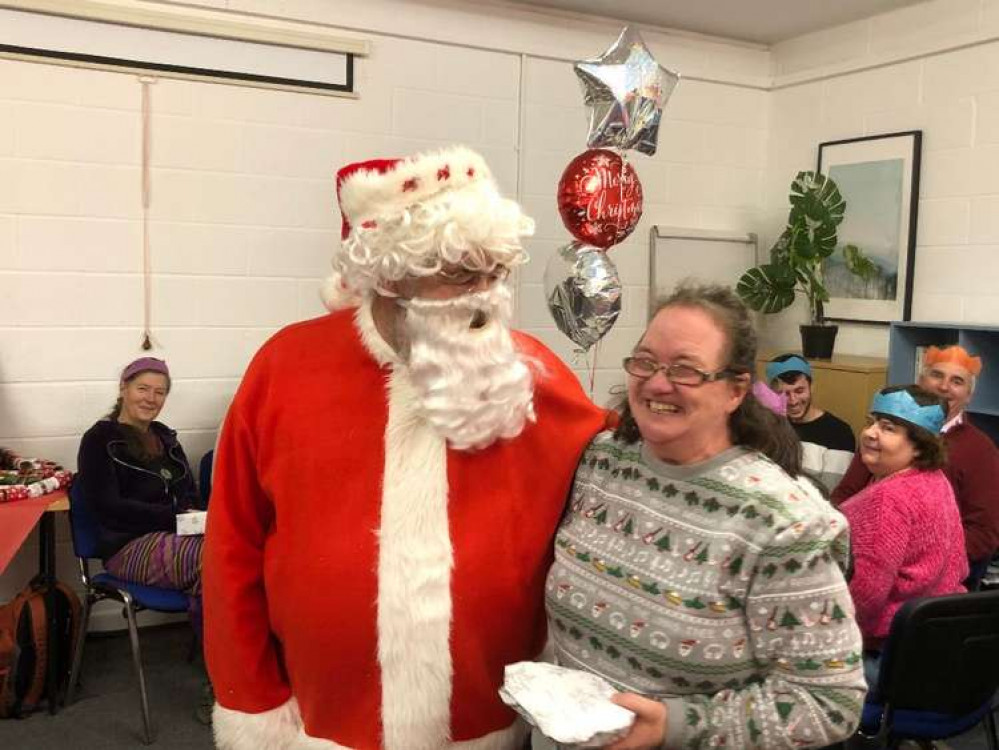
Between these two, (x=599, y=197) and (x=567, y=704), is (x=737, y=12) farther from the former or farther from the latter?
(x=567, y=704)

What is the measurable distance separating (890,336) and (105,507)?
3.48 metres

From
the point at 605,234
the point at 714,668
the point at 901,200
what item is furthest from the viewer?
the point at 901,200

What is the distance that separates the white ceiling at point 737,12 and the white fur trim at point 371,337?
3.33 meters

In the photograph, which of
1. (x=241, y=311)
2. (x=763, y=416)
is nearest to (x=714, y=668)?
(x=763, y=416)

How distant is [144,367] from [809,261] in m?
3.14

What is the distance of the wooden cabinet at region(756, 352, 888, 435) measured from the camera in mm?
4352

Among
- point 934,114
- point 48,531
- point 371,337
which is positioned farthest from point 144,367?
point 934,114

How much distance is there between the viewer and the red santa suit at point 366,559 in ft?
5.18

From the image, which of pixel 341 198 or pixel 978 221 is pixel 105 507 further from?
pixel 978 221

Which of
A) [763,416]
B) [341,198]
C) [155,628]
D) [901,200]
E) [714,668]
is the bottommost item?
[155,628]

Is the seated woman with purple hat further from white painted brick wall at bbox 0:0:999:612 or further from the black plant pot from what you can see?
the black plant pot

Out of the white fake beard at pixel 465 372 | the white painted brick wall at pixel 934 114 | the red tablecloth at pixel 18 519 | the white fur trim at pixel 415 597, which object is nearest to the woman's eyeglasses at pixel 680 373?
the white fake beard at pixel 465 372

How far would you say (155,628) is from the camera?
422 centimetres

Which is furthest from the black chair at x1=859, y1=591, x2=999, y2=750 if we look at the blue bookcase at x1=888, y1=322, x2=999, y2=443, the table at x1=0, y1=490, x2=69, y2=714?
the table at x1=0, y1=490, x2=69, y2=714
